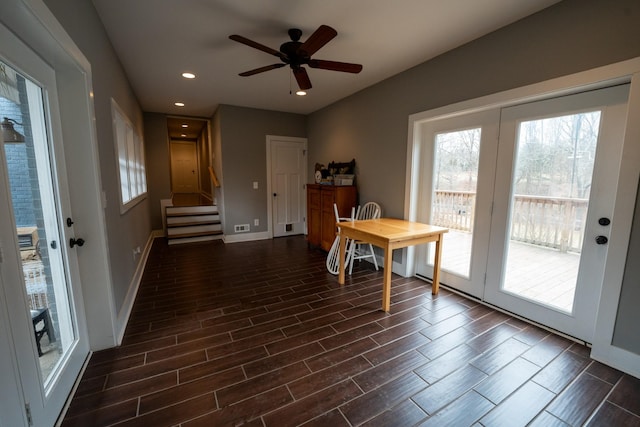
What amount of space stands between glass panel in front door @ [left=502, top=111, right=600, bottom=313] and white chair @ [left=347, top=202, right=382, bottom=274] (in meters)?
1.63

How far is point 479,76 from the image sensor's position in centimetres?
259

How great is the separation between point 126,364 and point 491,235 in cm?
326

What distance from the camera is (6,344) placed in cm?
106

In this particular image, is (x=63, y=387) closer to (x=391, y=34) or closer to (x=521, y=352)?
(x=521, y=352)

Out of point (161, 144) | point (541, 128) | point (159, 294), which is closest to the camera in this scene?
point (541, 128)

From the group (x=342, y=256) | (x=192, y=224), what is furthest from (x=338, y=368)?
(x=192, y=224)

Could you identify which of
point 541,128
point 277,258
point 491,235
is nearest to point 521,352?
point 491,235

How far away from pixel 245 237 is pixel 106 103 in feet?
11.3

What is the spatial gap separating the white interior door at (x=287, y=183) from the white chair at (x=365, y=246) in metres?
2.09

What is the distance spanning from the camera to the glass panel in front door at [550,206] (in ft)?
6.88

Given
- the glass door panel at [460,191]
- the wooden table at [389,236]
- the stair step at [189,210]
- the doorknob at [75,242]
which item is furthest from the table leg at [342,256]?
the stair step at [189,210]

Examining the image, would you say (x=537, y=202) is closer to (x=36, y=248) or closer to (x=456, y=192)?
(x=456, y=192)

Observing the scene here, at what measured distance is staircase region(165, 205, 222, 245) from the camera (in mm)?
5391

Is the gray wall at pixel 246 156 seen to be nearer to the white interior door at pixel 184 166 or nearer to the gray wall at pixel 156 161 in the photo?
the gray wall at pixel 156 161
